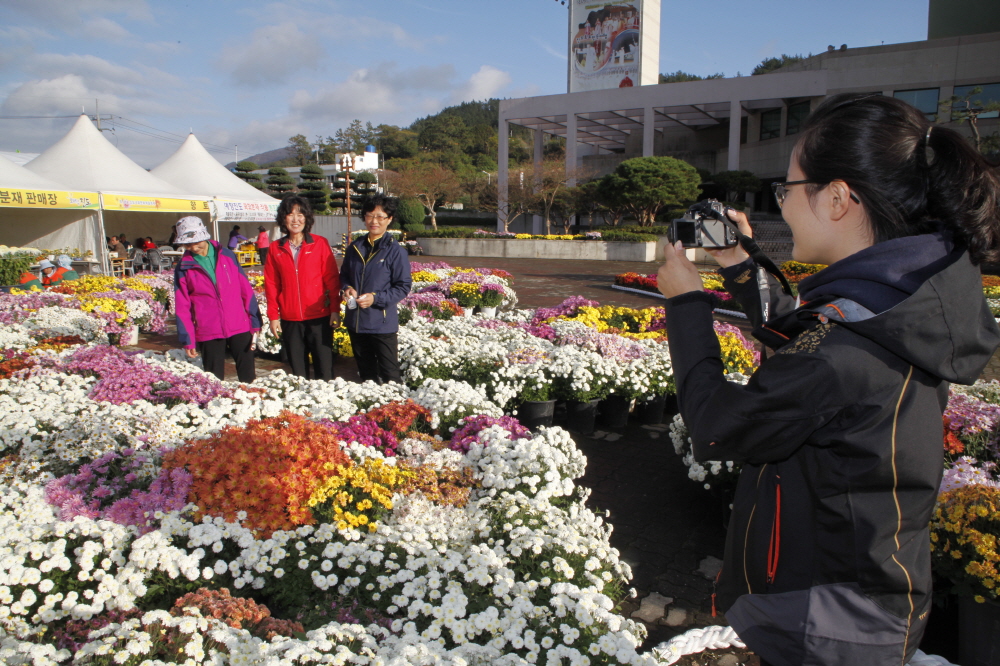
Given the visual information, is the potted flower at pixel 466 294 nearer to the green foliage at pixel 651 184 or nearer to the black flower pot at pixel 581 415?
the black flower pot at pixel 581 415

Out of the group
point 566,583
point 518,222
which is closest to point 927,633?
point 566,583

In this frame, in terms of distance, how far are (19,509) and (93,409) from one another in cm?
135

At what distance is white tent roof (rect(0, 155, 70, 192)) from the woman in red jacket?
1165 cm

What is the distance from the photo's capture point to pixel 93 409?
3912 millimetres

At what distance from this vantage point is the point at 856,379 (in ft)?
3.43

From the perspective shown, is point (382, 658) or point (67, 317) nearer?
point (382, 658)

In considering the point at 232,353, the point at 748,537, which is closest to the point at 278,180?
the point at 232,353

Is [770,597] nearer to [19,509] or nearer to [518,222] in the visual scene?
[19,509]

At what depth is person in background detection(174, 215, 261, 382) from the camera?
16.4ft

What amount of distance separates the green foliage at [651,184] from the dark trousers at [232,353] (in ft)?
87.2

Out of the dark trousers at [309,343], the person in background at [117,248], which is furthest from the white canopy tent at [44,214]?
the dark trousers at [309,343]

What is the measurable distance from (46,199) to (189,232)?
464 inches

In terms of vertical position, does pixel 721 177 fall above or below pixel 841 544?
above

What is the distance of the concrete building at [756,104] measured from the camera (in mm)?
28312
